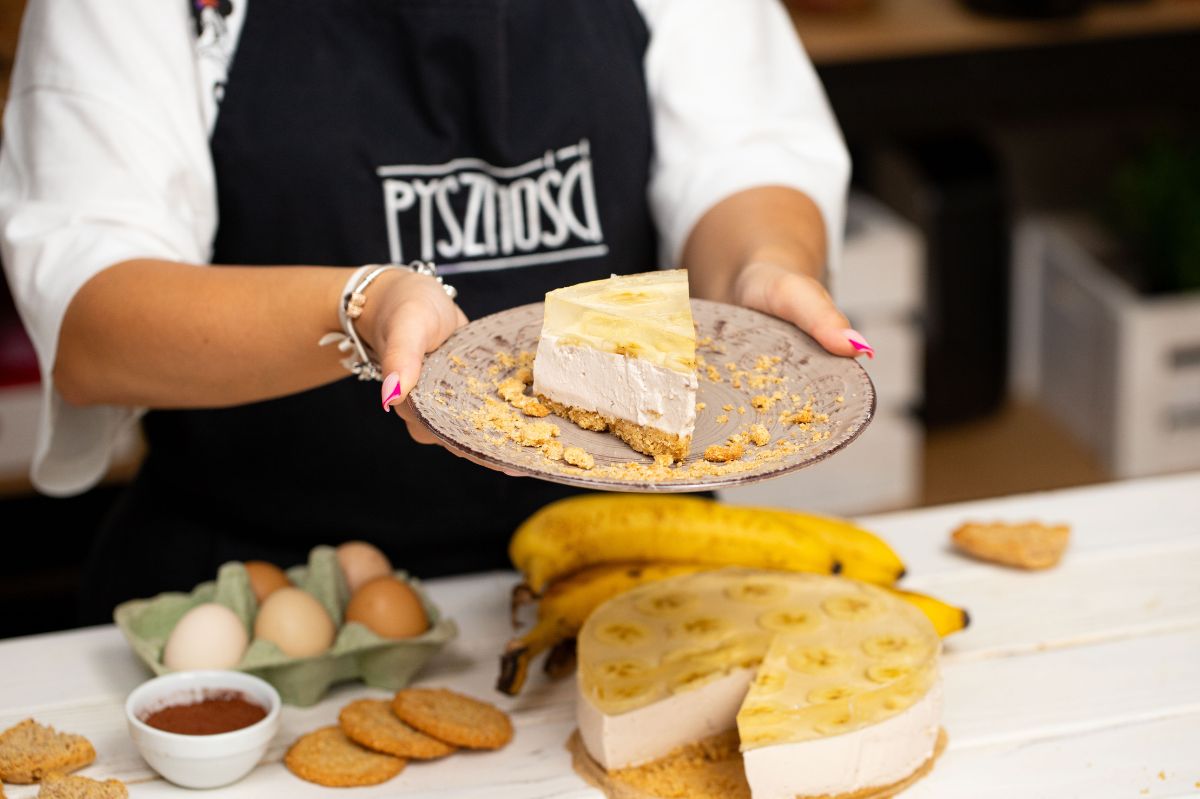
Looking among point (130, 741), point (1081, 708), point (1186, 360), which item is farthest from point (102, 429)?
point (1186, 360)

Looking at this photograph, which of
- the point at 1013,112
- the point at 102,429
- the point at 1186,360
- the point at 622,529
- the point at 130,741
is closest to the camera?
the point at 130,741

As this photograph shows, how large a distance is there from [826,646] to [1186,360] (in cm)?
226

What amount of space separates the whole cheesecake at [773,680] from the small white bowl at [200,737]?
0.84 feet

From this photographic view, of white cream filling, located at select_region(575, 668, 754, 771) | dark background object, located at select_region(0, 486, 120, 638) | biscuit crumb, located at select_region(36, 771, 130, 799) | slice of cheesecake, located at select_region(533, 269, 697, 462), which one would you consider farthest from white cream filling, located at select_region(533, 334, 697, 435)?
dark background object, located at select_region(0, 486, 120, 638)

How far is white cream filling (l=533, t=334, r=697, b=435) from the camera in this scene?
42.9 inches

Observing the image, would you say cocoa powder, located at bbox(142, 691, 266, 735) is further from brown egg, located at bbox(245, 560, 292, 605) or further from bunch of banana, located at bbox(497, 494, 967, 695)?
bunch of banana, located at bbox(497, 494, 967, 695)

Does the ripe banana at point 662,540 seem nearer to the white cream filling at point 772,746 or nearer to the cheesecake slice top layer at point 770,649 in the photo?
the cheesecake slice top layer at point 770,649

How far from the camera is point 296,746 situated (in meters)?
1.18

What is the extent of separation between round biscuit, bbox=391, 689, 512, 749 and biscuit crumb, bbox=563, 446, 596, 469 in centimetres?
29

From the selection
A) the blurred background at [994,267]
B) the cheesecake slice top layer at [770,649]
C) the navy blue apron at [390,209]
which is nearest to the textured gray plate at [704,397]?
the cheesecake slice top layer at [770,649]

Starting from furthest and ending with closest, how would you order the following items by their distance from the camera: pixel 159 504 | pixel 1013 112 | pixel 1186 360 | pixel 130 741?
pixel 1186 360, pixel 1013 112, pixel 159 504, pixel 130 741

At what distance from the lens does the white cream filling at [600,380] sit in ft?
3.58

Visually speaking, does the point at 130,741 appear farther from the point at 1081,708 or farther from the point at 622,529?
the point at 1081,708

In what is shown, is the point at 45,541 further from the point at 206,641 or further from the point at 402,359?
the point at 402,359
